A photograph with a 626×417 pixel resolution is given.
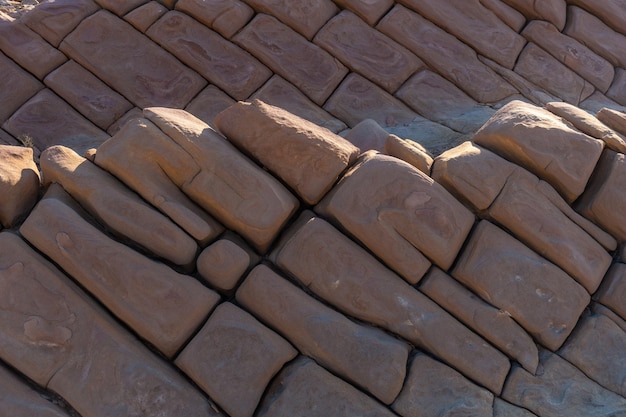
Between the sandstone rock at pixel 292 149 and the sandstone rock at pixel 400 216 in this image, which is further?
the sandstone rock at pixel 292 149

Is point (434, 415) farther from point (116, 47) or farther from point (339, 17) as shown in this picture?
point (116, 47)

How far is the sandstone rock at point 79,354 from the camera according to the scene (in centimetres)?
324

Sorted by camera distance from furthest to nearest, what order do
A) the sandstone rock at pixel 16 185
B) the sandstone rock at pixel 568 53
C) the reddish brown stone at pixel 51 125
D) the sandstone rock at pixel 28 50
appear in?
the sandstone rock at pixel 568 53
the sandstone rock at pixel 28 50
the reddish brown stone at pixel 51 125
the sandstone rock at pixel 16 185

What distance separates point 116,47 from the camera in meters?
6.58

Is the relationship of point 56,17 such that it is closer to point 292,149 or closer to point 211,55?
point 211,55

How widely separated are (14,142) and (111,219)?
10.4 ft

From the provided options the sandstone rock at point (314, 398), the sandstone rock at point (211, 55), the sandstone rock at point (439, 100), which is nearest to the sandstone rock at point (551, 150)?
the sandstone rock at point (314, 398)

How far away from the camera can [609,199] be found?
4082 mm

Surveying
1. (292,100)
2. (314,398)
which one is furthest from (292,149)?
(292,100)

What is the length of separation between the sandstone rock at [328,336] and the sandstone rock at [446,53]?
3823 mm

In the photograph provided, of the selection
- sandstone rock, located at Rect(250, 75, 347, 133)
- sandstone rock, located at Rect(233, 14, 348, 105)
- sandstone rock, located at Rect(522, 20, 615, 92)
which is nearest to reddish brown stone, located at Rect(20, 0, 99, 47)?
sandstone rock, located at Rect(233, 14, 348, 105)

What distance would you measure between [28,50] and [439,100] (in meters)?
4.28

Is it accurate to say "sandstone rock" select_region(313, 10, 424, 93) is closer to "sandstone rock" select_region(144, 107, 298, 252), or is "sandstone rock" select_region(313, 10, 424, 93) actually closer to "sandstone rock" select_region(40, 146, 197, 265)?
"sandstone rock" select_region(144, 107, 298, 252)

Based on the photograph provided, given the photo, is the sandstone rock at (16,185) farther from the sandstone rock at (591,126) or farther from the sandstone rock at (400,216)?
the sandstone rock at (591,126)
